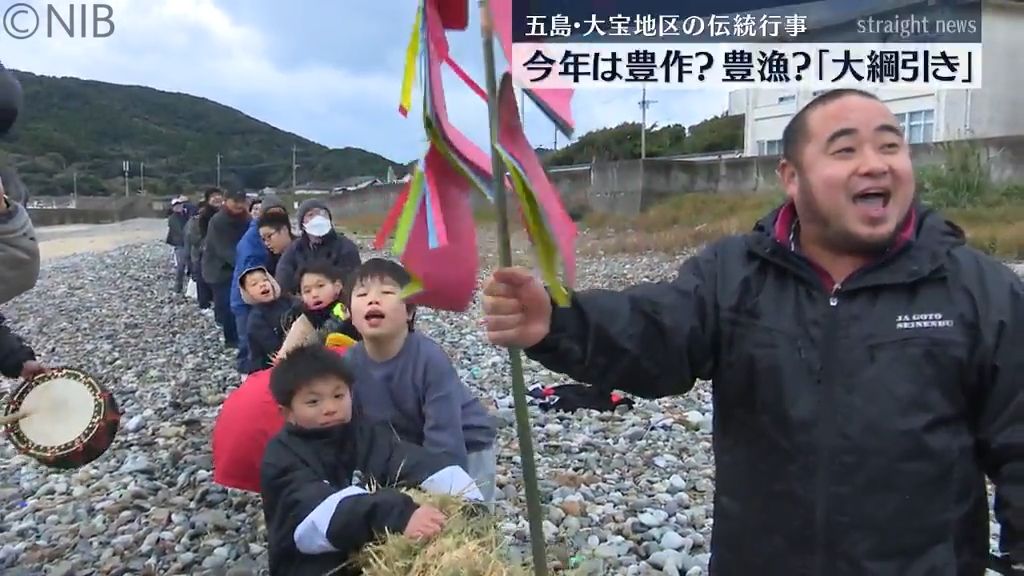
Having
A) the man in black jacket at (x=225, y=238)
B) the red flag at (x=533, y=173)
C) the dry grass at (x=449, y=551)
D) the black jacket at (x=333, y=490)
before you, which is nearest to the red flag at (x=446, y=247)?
the red flag at (x=533, y=173)

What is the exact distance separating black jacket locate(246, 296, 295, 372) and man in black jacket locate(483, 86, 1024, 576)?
4.77 metres

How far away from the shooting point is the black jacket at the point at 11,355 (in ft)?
13.4

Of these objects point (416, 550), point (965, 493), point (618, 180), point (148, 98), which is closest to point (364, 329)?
point (416, 550)

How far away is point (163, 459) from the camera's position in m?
6.98

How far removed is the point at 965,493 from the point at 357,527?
1689mm

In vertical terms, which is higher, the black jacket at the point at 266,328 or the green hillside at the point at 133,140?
the green hillside at the point at 133,140

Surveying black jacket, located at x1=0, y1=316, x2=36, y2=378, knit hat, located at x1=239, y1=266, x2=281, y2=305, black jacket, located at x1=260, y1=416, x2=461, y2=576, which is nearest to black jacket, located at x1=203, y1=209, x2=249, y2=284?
knit hat, located at x1=239, y1=266, x2=281, y2=305

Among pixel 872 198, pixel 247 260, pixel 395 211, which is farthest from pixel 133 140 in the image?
pixel 395 211

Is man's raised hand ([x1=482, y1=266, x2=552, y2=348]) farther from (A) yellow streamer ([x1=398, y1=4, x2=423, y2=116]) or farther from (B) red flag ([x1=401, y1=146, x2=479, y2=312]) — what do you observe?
(A) yellow streamer ([x1=398, y1=4, x2=423, y2=116])

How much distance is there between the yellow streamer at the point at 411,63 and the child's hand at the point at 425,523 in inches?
62.8

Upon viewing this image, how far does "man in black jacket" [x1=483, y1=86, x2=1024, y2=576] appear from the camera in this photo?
202 cm

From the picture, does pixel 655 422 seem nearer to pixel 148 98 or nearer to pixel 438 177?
pixel 438 177

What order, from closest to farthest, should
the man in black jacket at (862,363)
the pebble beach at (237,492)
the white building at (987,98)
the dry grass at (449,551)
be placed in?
the man in black jacket at (862,363)
the dry grass at (449,551)
the pebble beach at (237,492)
the white building at (987,98)

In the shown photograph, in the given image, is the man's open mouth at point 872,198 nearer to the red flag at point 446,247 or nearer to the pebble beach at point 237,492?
the red flag at point 446,247
